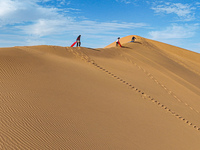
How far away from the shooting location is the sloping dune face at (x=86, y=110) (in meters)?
4.46

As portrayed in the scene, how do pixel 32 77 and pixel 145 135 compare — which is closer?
pixel 145 135

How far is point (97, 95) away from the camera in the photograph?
7.14 meters

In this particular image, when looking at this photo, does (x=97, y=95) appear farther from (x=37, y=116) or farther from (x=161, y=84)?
(x=161, y=84)

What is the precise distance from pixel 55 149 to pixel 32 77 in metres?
3.80

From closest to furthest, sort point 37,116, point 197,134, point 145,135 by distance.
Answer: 1. point 37,116
2. point 145,135
3. point 197,134

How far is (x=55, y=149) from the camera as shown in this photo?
399 cm

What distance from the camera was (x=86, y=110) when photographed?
5.84 m

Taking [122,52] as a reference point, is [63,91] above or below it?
below

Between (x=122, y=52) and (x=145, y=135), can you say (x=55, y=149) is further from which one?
(x=122, y=52)

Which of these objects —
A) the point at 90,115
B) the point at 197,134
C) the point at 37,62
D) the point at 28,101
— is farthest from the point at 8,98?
the point at 197,134

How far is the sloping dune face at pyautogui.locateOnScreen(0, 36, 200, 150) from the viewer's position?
446cm

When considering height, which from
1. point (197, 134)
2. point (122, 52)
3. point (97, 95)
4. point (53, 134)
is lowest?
point (197, 134)

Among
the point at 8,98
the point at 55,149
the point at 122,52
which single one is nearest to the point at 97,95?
the point at 8,98

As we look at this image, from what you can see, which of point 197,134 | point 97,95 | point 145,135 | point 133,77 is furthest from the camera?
point 133,77
